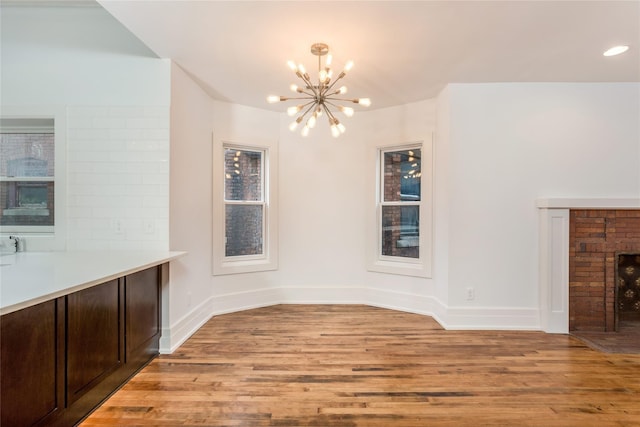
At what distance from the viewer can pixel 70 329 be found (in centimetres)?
181

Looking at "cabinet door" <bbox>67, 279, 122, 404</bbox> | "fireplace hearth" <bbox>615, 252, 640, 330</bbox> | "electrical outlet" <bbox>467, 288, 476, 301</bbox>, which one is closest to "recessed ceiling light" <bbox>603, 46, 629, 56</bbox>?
"fireplace hearth" <bbox>615, 252, 640, 330</bbox>

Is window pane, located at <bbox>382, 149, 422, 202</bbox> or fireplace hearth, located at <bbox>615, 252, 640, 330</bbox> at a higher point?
window pane, located at <bbox>382, 149, 422, 202</bbox>

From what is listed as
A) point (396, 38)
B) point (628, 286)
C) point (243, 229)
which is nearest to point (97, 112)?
point (243, 229)

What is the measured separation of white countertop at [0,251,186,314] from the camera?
146 centimetres

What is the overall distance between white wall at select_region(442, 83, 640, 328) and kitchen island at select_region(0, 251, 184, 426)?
2.95 m

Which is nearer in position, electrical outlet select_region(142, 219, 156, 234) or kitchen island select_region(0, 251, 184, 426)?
kitchen island select_region(0, 251, 184, 426)

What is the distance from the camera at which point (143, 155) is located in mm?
2848

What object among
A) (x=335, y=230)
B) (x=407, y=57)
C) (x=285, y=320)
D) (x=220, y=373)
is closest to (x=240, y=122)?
(x=335, y=230)

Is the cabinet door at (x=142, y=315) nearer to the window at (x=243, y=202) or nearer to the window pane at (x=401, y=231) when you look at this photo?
the window at (x=243, y=202)

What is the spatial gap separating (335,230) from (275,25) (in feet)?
8.75

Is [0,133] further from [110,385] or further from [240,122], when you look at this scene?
[110,385]

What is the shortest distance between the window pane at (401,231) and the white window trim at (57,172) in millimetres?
3439

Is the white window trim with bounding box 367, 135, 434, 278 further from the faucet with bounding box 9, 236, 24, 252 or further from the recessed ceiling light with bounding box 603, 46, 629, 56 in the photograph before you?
the faucet with bounding box 9, 236, 24, 252

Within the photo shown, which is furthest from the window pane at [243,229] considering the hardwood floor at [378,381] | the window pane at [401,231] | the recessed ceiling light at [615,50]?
the recessed ceiling light at [615,50]
